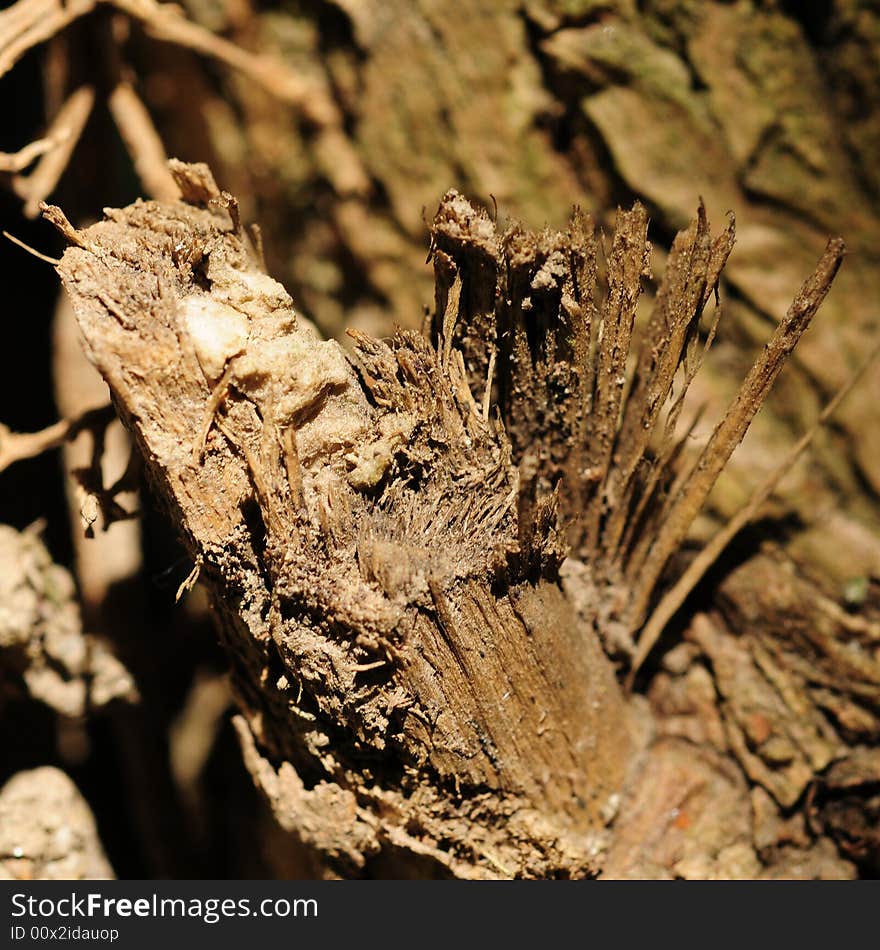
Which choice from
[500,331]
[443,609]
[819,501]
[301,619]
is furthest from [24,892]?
[819,501]

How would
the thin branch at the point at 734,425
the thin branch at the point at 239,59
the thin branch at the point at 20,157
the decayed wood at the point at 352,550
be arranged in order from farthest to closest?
1. the thin branch at the point at 239,59
2. the thin branch at the point at 20,157
3. the thin branch at the point at 734,425
4. the decayed wood at the point at 352,550

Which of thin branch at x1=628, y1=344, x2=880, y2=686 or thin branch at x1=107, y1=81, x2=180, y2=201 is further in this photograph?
thin branch at x1=107, y1=81, x2=180, y2=201

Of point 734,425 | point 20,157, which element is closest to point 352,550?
point 734,425

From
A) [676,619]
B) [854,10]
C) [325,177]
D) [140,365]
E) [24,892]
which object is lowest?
[24,892]

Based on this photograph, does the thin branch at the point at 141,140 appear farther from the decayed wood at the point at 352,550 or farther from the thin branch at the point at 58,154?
the decayed wood at the point at 352,550

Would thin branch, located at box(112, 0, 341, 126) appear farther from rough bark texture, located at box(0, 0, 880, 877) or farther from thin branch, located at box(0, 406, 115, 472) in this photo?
thin branch, located at box(0, 406, 115, 472)

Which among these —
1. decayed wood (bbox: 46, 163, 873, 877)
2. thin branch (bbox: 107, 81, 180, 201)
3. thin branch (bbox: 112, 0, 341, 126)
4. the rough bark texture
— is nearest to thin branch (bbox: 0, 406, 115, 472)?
the rough bark texture

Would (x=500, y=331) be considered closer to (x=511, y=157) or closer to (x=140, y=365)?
(x=140, y=365)

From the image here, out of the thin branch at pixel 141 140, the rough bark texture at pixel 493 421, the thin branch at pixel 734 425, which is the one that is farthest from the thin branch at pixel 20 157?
the thin branch at pixel 734 425
